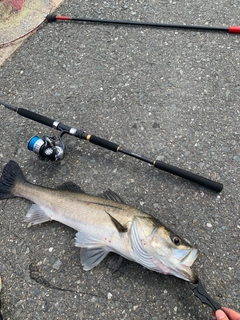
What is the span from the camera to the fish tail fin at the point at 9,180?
2.65m

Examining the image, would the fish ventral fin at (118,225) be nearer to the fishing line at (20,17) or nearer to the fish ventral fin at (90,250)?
the fish ventral fin at (90,250)

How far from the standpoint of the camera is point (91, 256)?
234 cm

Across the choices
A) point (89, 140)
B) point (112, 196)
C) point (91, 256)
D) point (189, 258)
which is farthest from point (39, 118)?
point (189, 258)

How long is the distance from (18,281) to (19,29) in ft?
9.06

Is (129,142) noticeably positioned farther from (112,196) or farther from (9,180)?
(9,180)

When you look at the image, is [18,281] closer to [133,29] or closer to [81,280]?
[81,280]

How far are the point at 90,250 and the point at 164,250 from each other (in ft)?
1.91

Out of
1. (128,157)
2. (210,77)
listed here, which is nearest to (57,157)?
(128,157)

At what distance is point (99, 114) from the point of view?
3.14 m

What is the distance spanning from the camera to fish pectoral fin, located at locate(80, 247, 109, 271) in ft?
7.59

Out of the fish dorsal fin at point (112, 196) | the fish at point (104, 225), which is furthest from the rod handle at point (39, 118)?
the fish dorsal fin at point (112, 196)

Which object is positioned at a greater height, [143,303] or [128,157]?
[128,157]

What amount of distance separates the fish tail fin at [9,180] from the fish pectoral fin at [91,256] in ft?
2.57

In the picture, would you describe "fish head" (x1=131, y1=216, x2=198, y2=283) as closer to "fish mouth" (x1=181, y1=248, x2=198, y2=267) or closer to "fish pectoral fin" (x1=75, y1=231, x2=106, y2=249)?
"fish mouth" (x1=181, y1=248, x2=198, y2=267)
